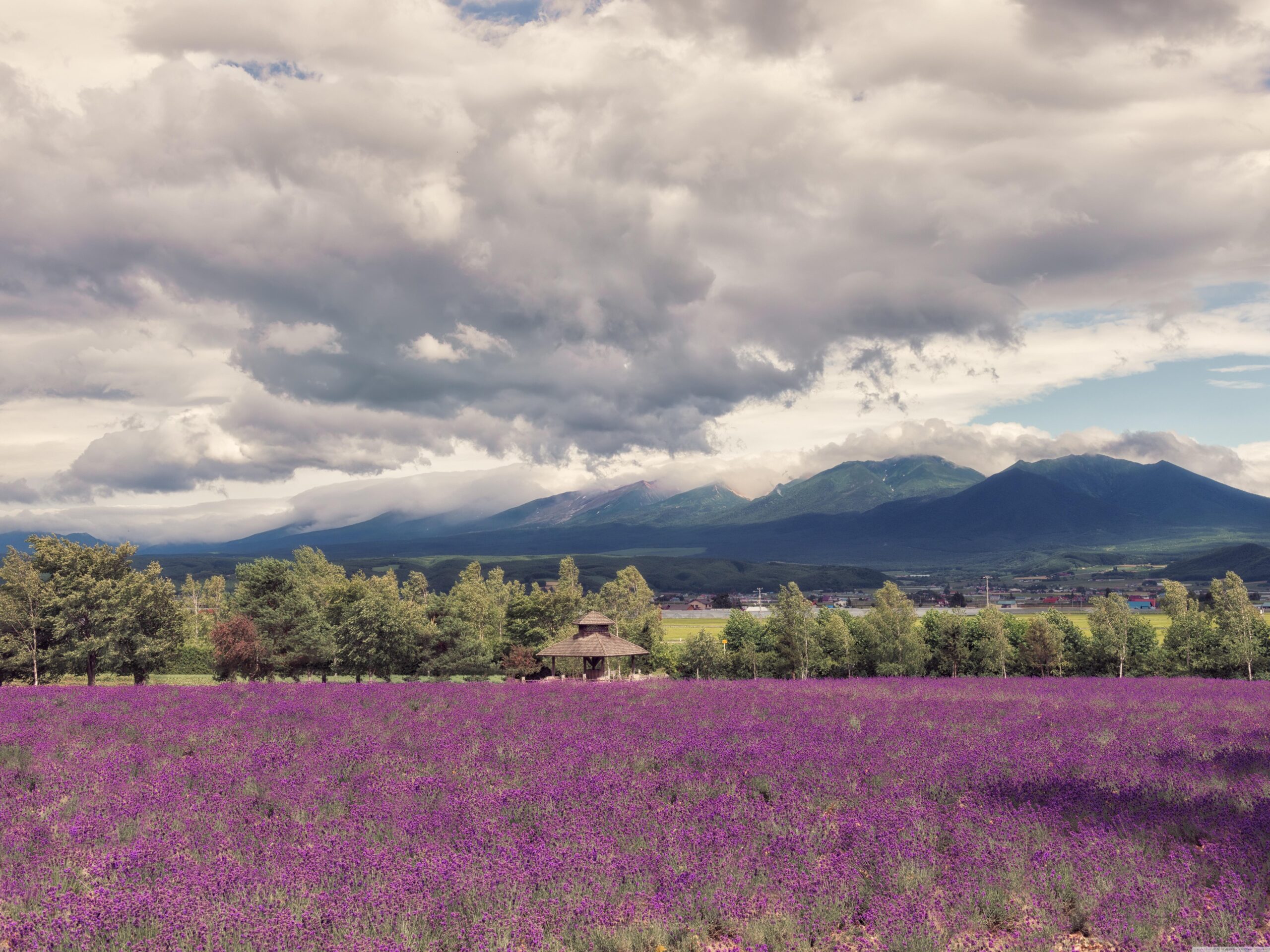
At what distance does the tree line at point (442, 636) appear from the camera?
130 ft

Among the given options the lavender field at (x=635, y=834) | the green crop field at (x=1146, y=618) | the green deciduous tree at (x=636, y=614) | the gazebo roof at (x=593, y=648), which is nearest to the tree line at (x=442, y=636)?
the green deciduous tree at (x=636, y=614)

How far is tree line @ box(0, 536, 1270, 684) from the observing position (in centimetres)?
3972

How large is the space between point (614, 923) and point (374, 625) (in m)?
49.2

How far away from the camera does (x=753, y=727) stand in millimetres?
13703

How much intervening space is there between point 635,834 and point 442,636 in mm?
50074

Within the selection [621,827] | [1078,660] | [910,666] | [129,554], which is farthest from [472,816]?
[1078,660]

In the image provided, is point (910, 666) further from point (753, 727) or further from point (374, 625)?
point (753, 727)

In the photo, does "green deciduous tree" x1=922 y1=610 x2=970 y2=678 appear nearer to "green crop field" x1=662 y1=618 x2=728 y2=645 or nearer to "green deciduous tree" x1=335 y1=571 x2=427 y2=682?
"green deciduous tree" x1=335 y1=571 x2=427 y2=682

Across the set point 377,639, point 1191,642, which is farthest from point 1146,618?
point 377,639

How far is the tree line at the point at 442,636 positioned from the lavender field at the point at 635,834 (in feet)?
99.4

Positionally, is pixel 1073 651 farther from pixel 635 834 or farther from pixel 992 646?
pixel 635 834

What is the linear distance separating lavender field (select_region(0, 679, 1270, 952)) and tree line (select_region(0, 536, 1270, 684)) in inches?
1193

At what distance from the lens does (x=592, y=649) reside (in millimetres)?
37250

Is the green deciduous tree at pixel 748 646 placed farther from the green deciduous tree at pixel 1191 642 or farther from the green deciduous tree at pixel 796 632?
the green deciduous tree at pixel 1191 642
